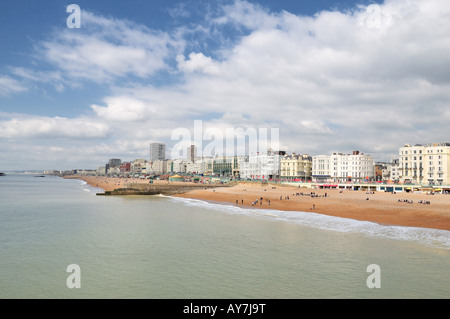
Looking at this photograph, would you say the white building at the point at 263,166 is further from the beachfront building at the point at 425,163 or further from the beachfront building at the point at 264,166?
the beachfront building at the point at 425,163

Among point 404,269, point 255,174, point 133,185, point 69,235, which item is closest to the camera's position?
point 404,269

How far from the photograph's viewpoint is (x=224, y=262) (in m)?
19.5

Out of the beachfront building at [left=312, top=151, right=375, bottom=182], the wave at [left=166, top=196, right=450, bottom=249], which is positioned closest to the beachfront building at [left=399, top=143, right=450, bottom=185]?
the beachfront building at [left=312, top=151, right=375, bottom=182]

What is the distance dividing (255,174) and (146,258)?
150m

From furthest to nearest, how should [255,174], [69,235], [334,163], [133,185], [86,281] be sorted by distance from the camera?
[255,174], [334,163], [133,185], [69,235], [86,281]

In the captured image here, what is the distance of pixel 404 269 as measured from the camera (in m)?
18.0

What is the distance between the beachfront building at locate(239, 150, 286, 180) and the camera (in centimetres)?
15950

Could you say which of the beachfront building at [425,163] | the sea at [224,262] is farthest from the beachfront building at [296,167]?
the sea at [224,262]

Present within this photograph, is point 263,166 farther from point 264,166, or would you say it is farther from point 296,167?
point 296,167
